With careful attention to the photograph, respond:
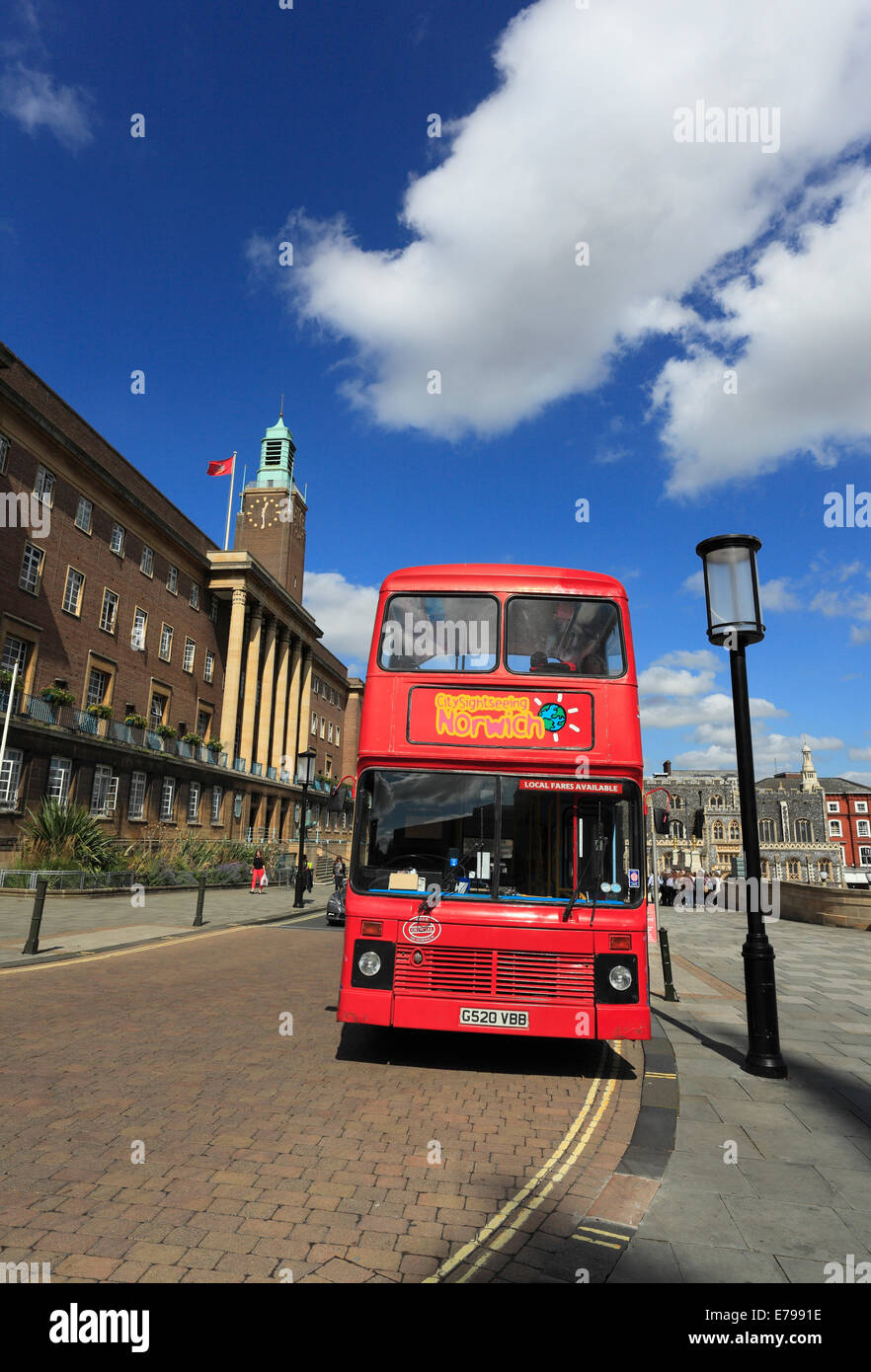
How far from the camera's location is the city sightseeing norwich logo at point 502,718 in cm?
639

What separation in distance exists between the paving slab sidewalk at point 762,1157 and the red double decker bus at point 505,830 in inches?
42.6

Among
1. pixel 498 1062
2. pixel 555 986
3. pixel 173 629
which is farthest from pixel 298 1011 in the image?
pixel 173 629

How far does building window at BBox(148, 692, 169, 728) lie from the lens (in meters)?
39.0

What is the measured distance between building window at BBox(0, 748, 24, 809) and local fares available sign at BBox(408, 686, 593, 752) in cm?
2275

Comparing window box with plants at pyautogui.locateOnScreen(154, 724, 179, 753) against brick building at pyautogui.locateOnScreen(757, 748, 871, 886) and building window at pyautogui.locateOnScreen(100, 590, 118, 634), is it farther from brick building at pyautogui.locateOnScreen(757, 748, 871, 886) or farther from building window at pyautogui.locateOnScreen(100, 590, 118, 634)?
brick building at pyautogui.locateOnScreen(757, 748, 871, 886)

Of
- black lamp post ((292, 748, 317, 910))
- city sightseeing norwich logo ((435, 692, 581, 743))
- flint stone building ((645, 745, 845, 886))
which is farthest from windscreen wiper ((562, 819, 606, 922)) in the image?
flint stone building ((645, 745, 845, 886))

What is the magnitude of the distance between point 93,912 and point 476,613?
14.9 m

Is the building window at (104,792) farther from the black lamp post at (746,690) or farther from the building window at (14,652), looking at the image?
the black lamp post at (746,690)

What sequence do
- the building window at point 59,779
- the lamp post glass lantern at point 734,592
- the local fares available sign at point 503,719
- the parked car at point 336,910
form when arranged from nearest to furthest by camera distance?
1. the local fares available sign at point 503,719
2. the lamp post glass lantern at point 734,592
3. the parked car at point 336,910
4. the building window at point 59,779

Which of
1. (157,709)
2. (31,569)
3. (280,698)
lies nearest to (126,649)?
(157,709)

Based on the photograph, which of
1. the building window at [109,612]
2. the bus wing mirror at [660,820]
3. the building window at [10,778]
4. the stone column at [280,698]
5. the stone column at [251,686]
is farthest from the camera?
the stone column at [280,698]

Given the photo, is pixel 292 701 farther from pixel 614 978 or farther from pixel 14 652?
pixel 614 978

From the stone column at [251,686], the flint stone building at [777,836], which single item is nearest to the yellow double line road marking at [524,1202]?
the stone column at [251,686]
